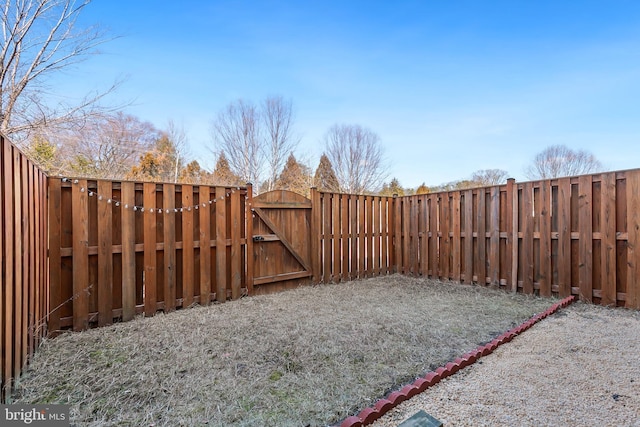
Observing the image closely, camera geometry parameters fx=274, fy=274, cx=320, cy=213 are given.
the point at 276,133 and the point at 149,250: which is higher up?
the point at 276,133

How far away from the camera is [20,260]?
1798 mm

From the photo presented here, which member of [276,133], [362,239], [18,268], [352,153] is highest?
[276,133]

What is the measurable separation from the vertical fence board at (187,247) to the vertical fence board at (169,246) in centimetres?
11

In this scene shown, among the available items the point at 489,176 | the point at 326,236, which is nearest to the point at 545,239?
the point at 326,236

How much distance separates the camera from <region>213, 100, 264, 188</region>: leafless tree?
479 inches

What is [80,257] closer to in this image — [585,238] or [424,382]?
[424,382]

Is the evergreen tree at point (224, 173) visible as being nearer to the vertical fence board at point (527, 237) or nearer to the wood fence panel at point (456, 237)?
the wood fence panel at point (456, 237)

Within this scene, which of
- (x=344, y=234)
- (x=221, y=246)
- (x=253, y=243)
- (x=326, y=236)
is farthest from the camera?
(x=344, y=234)

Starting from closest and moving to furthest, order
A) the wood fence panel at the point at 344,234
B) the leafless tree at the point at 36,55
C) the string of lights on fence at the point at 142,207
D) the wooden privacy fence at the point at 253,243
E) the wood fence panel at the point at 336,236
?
1. the wooden privacy fence at the point at 253,243
2. the string of lights on fence at the point at 142,207
3. the leafless tree at the point at 36,55
4. the wood fence panel at the point at 336,236
5. the wood fence panel at the point at 344,234

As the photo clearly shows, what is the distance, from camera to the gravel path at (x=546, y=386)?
1.45 metres

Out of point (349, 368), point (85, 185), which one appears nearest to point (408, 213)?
point (349, 368)

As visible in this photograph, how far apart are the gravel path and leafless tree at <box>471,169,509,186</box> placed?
11.5 meters

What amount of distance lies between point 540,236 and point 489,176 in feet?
33.8

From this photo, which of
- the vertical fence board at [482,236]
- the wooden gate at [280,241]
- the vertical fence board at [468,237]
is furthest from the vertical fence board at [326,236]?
the vertical fence board at [482,236]
